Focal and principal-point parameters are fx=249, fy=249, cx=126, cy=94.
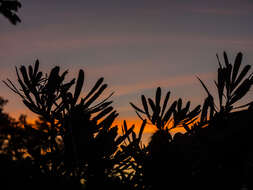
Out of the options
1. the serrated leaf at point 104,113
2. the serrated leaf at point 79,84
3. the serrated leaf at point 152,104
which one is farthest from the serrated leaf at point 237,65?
the serrated leaf at point 79,84

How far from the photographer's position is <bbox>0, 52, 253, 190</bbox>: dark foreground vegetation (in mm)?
761


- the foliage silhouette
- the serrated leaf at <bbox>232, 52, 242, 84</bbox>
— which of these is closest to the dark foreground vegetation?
the serrated leaf at <bbox>232, 52, 242, 84</bbox>

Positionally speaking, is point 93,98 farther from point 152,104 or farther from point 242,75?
point 242,75

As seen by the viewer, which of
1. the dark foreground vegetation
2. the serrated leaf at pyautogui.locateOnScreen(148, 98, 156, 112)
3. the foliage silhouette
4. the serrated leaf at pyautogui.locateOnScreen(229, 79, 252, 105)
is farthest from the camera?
A: the foliage silhouette

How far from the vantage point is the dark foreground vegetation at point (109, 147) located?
76cm

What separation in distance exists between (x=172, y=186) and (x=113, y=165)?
12.4 inches

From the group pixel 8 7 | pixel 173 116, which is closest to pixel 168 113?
pixel 173 116

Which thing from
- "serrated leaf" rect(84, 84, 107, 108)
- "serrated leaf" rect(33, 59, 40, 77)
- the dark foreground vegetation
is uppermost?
"serrated leaf" rect(33, 59, 40, 77)

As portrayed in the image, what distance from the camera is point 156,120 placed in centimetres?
152

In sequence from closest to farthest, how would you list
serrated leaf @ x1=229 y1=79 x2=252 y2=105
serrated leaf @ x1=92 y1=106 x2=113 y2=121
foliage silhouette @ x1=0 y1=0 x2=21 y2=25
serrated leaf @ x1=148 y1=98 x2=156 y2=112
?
serrated leaf @ x1=92 y1=106 x2=113 y2=121
serrated leaf @ x1=229 y1=79 x2=252 y2=105
serrated leaf @ x1=148 y1=98 x2=156 y2=112
foliage silhouette @ x1=0 y1=0 x2=21 y2=25

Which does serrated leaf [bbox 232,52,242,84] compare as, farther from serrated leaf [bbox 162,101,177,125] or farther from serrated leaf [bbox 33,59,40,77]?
serrated leaf [bbox 33,59,40,77]

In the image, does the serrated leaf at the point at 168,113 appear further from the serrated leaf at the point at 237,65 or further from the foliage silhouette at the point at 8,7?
the foliage silhouette at the point at 8,7

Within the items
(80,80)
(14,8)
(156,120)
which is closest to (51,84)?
(80,80)

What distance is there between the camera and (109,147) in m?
1.08
